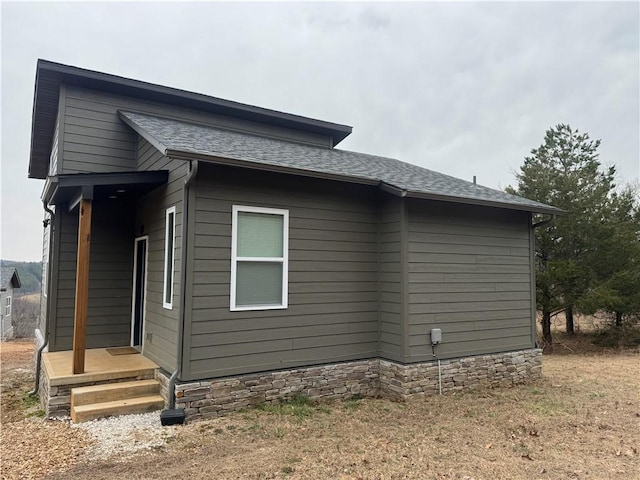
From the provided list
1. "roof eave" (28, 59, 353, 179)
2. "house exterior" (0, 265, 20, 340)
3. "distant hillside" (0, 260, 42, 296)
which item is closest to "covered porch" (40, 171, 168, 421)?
"roof eave" (28, 59, 353, 179)

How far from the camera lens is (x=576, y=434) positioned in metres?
4.46

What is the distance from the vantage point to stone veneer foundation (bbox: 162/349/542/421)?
194 inches

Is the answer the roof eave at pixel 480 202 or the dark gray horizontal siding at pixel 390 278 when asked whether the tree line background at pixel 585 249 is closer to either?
the roof eave at pixel 480 202

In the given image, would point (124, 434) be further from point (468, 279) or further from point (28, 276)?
point (28, 276)

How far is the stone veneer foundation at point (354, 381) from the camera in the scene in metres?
4.93

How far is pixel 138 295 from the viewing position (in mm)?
7039

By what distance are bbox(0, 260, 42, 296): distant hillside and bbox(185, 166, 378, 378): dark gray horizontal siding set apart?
25120 millimetres

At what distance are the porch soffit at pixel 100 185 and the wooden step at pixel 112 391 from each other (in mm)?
2314

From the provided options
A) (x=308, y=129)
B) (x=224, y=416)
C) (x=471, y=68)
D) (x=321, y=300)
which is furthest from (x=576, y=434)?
(x=471, y=68)

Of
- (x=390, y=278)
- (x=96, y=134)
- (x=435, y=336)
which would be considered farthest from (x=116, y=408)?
(x=96, y=134)

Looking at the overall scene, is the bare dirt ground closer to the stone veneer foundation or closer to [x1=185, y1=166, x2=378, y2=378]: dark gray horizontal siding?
the stone veneer foundation

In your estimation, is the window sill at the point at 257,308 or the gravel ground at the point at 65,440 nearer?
the gravel ground at the point at 65,440

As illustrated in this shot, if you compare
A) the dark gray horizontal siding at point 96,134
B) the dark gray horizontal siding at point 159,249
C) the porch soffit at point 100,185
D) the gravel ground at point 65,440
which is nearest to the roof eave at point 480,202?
the dark gray horizontal siding at point 159,249

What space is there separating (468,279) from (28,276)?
33273mm
